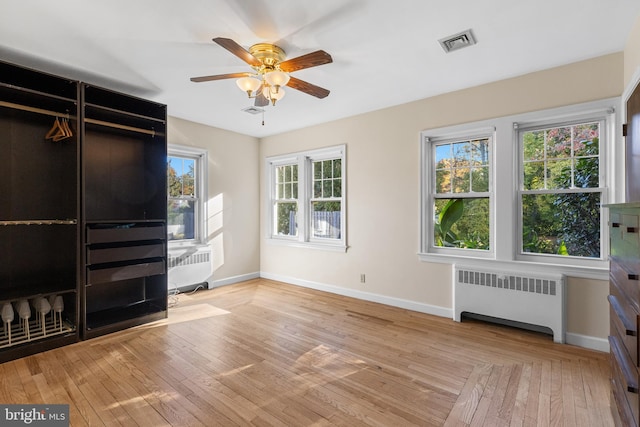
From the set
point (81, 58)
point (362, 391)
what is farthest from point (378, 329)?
point (81, 58)

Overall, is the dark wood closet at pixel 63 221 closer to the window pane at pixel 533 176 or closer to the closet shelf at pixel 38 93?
the closet shelf at pixel 38 93

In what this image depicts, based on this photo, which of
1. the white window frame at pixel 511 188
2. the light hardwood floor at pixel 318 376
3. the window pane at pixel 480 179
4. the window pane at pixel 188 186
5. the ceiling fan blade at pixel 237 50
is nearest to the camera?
the light hardwood floor at pixel 318 376

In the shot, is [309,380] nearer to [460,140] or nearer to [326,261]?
[326,261]

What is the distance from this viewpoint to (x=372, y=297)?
4219mm

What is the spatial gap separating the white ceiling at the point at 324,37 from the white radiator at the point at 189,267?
2.23 meters

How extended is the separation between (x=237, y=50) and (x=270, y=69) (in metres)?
0.46

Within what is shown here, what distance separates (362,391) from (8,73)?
3.90 m

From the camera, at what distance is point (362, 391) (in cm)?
214

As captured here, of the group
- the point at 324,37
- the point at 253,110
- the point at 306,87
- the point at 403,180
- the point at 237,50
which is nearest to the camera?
the point at 237,50

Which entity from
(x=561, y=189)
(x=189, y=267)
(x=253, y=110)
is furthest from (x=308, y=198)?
(x=561, y=189)

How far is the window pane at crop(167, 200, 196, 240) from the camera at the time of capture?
4.52m

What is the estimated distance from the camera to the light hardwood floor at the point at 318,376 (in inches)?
74.7

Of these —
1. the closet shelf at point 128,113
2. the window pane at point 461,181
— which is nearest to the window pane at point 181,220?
the closet shelf at point 128,113

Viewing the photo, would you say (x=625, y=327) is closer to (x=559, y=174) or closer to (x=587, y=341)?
(x=587, y=341)
